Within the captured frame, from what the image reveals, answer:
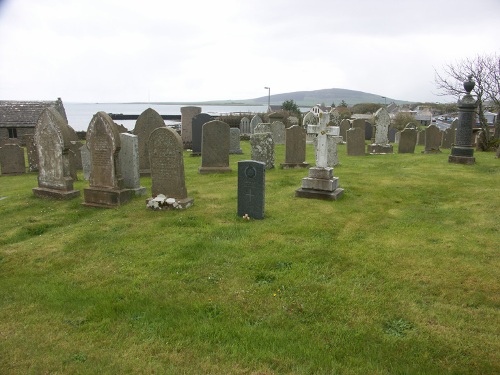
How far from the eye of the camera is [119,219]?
732cm

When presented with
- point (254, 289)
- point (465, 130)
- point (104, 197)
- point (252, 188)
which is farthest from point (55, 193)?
point (465, 130)

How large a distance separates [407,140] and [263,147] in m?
8.80

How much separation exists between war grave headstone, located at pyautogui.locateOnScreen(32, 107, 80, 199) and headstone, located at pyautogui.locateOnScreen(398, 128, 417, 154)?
14.8 m

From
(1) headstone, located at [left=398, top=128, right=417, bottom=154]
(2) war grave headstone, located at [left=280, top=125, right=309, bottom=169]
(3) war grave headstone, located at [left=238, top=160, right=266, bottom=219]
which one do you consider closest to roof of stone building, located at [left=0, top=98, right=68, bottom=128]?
(2) war grave headstone, located at [left=280, top=125, right=309, bottom=169]

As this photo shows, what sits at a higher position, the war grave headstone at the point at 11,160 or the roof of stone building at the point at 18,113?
the roof of stone building at the point at 18,113

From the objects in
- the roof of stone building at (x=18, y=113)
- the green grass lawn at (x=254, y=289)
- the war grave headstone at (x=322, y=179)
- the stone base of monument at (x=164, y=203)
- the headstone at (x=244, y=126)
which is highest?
the roof of stone building at (x=18, y=113)

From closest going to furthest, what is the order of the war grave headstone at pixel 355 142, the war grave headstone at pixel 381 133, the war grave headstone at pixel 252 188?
the war grave headstone at pixel 252 188
the war grave headstone at pixel 355 142
the war grave headstone at pixel 381 133

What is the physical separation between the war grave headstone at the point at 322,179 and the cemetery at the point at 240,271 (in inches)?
1.3

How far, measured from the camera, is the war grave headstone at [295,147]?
41.8 feet

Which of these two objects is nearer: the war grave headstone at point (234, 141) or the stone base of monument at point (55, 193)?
the stone base of monument at point (55, 193)

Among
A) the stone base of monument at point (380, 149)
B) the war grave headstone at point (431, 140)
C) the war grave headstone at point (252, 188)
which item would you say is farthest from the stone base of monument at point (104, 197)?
the war grave headstone at point (431, 140)

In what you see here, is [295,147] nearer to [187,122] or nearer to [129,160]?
[129,160]

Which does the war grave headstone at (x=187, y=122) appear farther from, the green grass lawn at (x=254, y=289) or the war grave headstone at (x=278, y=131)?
the green grass lawn at (x=254, y=289)

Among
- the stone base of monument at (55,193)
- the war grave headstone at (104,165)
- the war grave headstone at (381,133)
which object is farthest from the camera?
the war grave headstone at (381,133)
